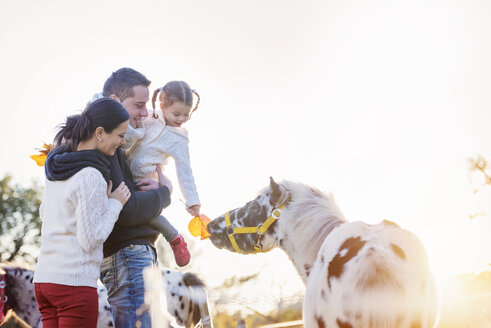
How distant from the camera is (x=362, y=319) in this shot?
2.68 m

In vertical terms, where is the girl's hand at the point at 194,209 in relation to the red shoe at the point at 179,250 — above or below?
above

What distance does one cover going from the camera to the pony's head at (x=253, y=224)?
404 cm

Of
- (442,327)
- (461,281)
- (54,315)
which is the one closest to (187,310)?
(54,315)

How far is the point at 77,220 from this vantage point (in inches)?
101

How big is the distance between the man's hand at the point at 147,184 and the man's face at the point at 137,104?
0.41 m

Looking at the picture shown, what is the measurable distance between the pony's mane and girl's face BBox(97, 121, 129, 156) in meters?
1.65

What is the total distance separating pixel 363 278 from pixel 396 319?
28 cm

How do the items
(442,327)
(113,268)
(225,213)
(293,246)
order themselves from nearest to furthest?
(113,268) → (293,246) → (225,213) → (442,327)

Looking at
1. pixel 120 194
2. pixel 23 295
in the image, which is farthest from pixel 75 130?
pixel 23 295

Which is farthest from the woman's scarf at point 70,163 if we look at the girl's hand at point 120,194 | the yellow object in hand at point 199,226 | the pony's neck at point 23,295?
the pony's neck at point 23,295

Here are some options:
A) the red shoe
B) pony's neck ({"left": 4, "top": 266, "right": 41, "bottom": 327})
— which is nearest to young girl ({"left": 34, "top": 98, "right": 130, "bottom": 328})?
the red shoe

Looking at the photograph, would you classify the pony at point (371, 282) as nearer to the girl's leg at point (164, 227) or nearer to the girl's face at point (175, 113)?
the girl's leg at point (164, 227)

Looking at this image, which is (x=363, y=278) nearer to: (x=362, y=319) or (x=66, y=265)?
(x=362, y=319)

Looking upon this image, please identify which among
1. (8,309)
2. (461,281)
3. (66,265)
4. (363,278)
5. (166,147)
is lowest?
(461,281)
